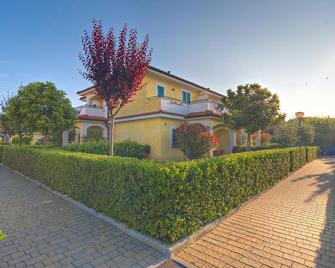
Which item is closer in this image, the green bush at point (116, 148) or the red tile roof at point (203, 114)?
the green bush at point (116, 148)

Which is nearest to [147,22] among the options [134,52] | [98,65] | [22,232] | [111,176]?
[134,52]

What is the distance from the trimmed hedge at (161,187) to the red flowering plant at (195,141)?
17.6 ft

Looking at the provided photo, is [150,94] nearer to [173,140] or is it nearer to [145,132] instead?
[145,132]

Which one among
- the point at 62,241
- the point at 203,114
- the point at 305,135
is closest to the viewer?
the point at 62,241

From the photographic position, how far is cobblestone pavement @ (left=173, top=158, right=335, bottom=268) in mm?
3408

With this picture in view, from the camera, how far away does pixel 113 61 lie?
24.2 ft

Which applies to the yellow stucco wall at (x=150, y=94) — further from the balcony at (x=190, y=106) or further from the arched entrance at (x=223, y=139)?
the arched entrance at (x=223, y=139)

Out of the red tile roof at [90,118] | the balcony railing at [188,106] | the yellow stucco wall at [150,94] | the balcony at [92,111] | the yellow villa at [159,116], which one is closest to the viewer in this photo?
the yellow villa at [159,116]

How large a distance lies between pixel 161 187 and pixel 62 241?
2.40 metres

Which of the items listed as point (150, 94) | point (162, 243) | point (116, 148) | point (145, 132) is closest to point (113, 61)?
point (162, 243)

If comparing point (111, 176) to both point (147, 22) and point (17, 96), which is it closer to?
point (147, 22)

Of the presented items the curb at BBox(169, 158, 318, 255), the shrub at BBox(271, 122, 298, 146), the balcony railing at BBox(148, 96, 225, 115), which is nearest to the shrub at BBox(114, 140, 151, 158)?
the balcony railing at BBox(148, 96, 225, 115)

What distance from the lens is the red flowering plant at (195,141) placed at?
12812 millimetres

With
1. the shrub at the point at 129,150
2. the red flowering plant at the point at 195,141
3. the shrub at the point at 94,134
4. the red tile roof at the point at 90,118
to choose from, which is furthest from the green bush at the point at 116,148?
the red tile roof at the point at 90,118
